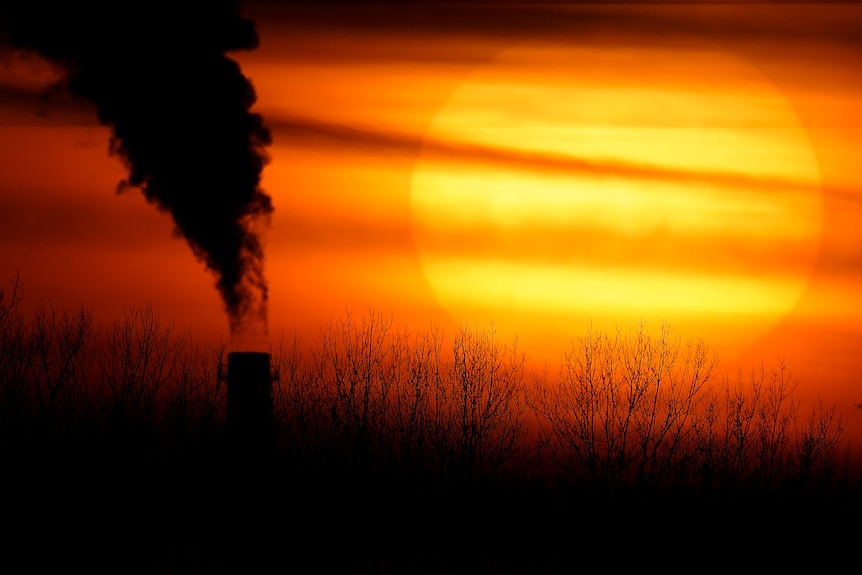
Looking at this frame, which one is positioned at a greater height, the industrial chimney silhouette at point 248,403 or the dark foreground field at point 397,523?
the industrial chimney silhouette at point 248,403

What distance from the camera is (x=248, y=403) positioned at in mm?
18047

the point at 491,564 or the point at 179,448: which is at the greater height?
the point at 179,448

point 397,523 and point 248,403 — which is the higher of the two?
point 248,403

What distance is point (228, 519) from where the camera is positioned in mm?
19172

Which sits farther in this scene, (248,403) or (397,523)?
(397,523)

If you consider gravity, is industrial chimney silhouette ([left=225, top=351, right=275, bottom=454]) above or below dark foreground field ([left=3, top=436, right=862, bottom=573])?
above

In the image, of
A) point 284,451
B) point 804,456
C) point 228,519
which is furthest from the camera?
point 804,456

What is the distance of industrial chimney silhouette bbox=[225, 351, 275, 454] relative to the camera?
1803 centimetres

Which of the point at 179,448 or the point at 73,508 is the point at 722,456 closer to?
the point at 179,448

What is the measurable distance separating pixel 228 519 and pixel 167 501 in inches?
366

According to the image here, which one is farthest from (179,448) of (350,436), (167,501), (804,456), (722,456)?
(804,456)

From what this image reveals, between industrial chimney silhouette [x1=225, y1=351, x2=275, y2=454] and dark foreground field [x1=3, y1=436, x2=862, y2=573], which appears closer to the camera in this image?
industrial chimney silhouette [x1=225, y1=351, x2=275, y2=454]

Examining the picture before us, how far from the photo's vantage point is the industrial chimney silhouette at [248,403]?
1803cm

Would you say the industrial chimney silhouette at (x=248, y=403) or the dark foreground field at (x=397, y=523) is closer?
the industrial chimney silhouette at (x=248, y=403)
